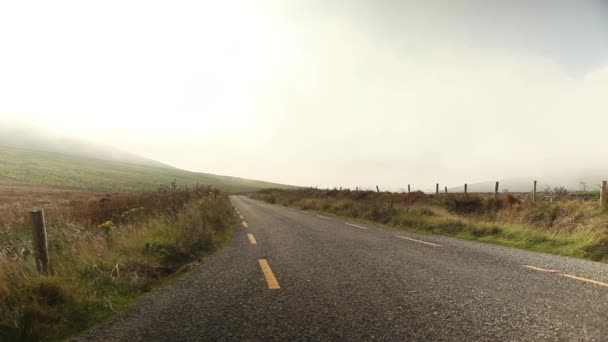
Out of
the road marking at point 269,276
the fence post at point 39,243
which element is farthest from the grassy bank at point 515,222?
the fence post at point 39,243

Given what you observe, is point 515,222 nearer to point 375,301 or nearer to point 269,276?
point 375,301

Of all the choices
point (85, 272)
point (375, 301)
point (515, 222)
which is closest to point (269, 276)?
point (375, 301)

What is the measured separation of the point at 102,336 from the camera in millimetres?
3797

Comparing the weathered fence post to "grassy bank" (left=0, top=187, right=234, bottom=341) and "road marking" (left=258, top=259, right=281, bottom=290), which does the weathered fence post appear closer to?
"road marking" (left=258, top=259, right=281, bottom=290)

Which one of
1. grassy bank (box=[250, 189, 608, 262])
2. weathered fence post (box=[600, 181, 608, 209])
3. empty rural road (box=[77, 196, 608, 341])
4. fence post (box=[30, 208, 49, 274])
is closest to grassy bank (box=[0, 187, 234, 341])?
fence post (box=[30, 208, 49, 274])

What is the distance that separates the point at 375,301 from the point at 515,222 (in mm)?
11898

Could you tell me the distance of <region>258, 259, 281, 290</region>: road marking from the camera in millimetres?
5423

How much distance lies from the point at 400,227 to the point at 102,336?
44.5ft

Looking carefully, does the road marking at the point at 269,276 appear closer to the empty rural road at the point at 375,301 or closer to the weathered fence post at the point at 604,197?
the empty rural road at the point at 375,301

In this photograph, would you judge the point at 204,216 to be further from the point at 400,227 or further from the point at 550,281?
the point at 550,281

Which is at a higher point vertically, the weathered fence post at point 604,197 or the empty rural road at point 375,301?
the weathered fence post at point 604,197

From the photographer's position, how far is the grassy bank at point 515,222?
966cm

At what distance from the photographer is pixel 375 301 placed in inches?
181

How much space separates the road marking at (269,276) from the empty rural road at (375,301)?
2 centimetres
